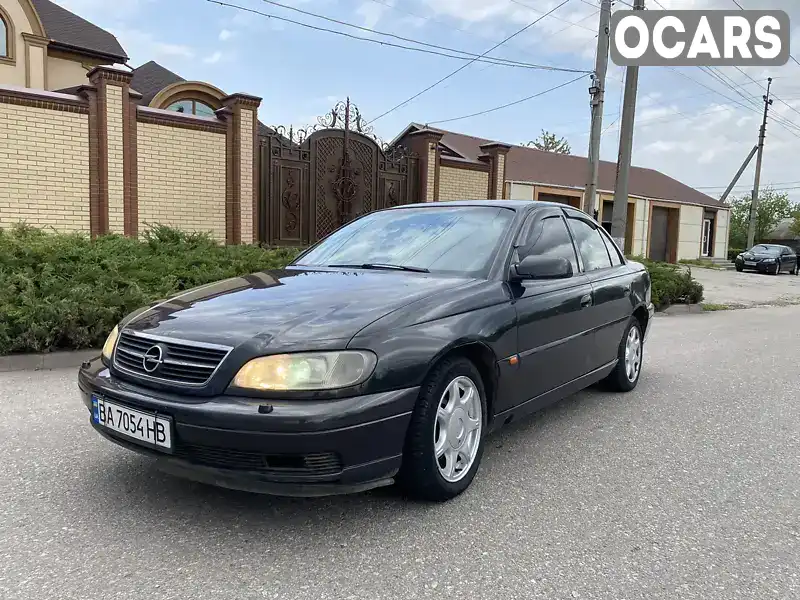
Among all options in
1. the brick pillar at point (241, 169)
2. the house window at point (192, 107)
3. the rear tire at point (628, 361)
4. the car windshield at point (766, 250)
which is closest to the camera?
the rear tire at point (628, 361)

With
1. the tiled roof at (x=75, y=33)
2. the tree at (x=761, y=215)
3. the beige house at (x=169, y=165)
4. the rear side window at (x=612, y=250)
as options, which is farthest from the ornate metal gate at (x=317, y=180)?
the tree at (x=761, y=215)

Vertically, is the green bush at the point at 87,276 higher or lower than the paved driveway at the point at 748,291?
higher

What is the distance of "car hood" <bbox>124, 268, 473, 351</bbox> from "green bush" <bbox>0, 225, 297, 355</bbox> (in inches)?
87.7

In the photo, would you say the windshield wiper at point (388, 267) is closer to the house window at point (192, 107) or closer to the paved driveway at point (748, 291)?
the paved driveway at point (748, 291)

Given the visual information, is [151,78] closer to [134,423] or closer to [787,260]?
[134,423]

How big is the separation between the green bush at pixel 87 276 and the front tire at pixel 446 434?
315 centimetres

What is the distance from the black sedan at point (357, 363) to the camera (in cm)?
254

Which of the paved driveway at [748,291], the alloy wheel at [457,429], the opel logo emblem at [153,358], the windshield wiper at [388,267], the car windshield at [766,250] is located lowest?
the paved driveway at [748,291]

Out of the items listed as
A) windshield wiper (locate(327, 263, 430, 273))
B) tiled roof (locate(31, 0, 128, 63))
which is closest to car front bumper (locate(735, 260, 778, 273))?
tiled roof (locate(31, 0, 128, 63))

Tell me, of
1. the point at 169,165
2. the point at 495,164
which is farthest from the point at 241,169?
the point at 495,164

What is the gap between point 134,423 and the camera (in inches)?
108

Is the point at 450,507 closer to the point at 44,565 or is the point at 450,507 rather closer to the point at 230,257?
the point at 44,565

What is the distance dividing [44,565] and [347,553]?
1.17 m

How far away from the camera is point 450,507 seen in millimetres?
3045
